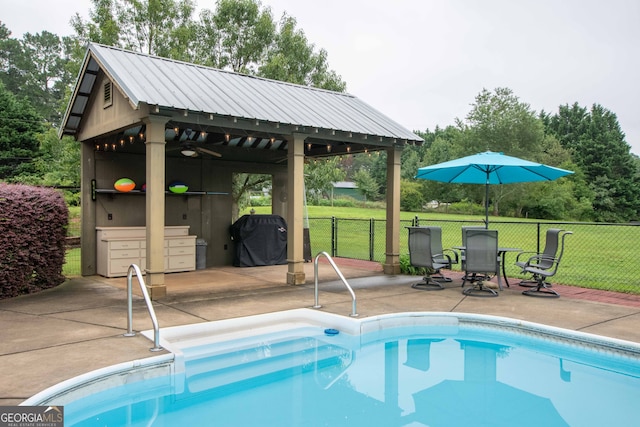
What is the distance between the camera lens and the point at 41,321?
5.57 metres

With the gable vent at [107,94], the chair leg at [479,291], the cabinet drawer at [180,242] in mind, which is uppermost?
the gable vent at [107,94]

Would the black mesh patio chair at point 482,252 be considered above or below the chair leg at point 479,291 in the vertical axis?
above

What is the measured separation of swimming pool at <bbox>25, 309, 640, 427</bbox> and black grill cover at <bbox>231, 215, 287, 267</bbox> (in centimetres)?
479

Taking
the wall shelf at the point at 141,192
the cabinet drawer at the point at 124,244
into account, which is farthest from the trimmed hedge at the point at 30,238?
the wall shelf at the point at 141,192

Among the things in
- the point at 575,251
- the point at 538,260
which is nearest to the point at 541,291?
the point at 538,260

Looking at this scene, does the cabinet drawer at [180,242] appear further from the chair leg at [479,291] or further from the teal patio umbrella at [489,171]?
the chair leg at [479,291]

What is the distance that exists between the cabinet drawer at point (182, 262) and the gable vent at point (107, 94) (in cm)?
331

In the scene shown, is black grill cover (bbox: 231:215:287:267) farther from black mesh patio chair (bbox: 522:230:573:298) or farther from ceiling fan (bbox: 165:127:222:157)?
black mesh patio chair (bbox: 522:230:573:298)

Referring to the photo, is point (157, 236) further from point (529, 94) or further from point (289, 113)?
point (529, 94)

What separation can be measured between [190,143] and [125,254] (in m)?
2.55

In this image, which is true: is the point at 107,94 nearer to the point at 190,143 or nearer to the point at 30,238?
the point at 190,143

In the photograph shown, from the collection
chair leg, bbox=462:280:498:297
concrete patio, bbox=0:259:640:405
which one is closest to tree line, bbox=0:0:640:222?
concrete patio, bbox=0:259:640:405

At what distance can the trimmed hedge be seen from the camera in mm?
6699

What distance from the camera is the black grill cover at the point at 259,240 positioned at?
10.7 metres
